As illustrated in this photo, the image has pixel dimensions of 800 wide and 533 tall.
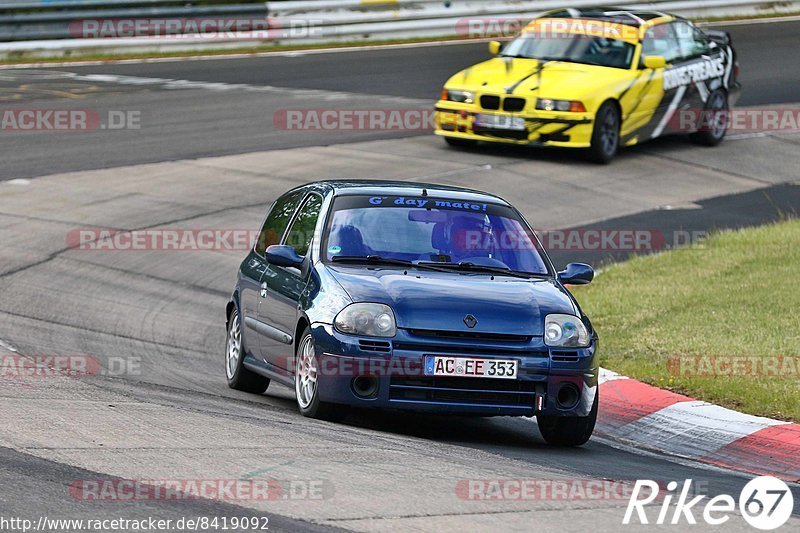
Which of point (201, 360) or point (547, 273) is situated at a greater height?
point (547, 273)

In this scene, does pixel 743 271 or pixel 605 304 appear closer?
pixel 605 304

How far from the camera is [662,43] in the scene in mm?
20750

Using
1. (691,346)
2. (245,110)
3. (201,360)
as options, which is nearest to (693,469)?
(691,346)

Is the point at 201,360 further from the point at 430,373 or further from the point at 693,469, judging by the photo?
the point at 693,469

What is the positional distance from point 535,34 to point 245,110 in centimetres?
466

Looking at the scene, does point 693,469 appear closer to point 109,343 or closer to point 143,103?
point 109,343

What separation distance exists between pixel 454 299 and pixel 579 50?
41.1ft

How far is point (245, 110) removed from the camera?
22.6m

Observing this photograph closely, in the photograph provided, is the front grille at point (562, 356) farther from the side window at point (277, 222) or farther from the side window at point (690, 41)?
the side window at point (690, 41)

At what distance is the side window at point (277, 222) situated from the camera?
10148 millimetres

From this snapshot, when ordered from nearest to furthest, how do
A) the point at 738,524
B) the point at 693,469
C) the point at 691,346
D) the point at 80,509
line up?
1. the point at 80,509
2. the point at 738,524
3. the point at 693,469
4. the point at 691,346

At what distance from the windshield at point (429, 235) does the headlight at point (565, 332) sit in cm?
75

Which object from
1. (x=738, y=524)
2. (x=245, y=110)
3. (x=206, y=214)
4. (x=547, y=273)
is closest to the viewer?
(x=738, y=524)

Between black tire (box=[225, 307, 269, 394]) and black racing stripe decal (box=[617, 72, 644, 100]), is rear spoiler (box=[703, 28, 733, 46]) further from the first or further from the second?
black tire (box=[225, 307, 269, 394])
